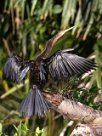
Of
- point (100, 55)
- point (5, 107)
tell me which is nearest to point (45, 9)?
point (100, 55)

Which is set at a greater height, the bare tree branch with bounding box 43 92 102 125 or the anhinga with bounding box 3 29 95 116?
the anhinga with bounding box 3 29 95 116

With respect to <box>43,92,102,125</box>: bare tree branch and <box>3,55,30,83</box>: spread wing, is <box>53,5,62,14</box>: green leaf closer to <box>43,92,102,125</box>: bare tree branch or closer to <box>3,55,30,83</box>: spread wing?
<box>3,55,30,83</box>: spread wing

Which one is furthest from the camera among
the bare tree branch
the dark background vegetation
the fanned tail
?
the dark background vegetation

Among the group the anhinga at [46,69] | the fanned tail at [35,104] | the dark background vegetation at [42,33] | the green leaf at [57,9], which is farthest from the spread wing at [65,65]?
the green leaf at [57,9]

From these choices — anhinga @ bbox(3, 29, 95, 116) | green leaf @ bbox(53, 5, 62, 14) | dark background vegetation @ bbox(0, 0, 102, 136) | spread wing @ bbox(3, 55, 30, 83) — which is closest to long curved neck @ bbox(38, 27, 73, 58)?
anhinga @ bbox(3, 29, 95, 116)

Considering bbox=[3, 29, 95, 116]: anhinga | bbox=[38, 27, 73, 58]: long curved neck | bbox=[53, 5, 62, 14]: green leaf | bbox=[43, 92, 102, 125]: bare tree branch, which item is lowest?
bbox=[43, 92, 102, 125]: bare tree branch

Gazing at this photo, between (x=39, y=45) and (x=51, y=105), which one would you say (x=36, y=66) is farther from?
(x=39, y=45)

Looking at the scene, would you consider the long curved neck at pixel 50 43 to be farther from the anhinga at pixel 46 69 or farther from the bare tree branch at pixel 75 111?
the bare tree branch at pixel 75 111

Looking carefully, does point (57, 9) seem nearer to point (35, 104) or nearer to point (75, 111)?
point (35, 104)
